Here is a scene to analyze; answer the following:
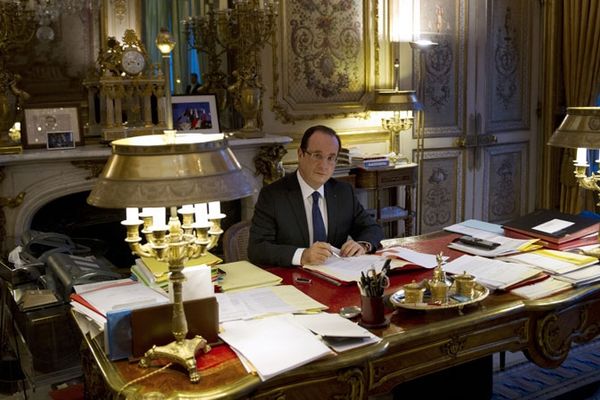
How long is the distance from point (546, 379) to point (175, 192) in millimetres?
2214

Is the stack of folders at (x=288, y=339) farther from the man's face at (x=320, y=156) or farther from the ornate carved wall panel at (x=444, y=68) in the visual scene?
the ornate carved wall panel at (x=444, y=68)

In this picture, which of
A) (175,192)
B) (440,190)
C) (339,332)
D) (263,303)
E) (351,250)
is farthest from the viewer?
(440,190)

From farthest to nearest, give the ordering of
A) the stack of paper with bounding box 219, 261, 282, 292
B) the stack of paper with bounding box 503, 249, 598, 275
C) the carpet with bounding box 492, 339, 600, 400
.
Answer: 1. the carpet with bounding box 492, 339, 600, 400
2. the stack of paper with bounding box 503, 249, 598, 275
3. the stack of paper with bounding box 219, 261, 282, 292

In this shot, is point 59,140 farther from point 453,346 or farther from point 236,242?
point 453,346

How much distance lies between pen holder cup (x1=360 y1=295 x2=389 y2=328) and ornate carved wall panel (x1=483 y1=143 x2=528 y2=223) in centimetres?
431

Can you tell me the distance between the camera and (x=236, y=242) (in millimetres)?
2803

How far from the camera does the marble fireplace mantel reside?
3.85 metres

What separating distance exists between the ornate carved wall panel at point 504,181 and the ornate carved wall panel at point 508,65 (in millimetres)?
216

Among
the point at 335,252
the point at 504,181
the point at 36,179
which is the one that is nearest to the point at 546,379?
the point at 335,252

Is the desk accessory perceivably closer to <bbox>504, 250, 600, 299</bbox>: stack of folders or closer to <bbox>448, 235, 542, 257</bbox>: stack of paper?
<bbox>504, 250, 600, 299</bbox>: stack of folders

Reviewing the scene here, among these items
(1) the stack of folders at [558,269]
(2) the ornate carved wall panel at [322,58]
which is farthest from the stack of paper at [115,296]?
(2) the ornate carved wall panel at [322,58]

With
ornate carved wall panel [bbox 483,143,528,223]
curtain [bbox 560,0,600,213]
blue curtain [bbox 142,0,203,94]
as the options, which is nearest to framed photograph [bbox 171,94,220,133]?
blue curtain [bbox 142,0,203,94]

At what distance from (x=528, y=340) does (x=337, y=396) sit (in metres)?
0.68

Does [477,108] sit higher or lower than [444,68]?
lower
